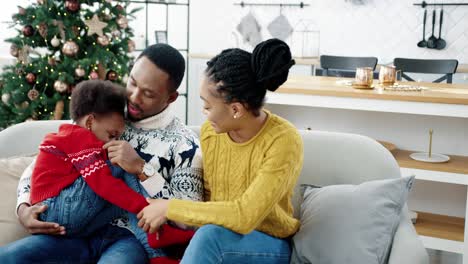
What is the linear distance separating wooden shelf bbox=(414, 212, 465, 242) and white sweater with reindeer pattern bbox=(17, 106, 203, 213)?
5.00ft

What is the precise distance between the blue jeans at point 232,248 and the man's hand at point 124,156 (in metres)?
0.30

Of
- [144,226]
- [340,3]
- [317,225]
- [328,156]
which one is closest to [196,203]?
[144,226]

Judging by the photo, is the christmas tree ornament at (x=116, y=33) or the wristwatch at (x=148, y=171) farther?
the christmas tree ornament at (x=116, y=33)

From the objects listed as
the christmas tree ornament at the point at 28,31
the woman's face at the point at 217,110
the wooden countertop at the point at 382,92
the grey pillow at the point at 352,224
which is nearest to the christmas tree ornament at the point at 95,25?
the christmas tree ornament at the point at 28,31

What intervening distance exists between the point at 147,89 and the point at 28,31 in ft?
7.12

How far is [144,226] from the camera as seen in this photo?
5.31 ft

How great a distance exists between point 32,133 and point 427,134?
1.98 meters

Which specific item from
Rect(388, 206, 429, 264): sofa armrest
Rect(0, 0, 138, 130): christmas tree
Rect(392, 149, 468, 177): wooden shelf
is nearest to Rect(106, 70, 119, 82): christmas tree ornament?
Rect(0, 0, 138, 130): christmas tree

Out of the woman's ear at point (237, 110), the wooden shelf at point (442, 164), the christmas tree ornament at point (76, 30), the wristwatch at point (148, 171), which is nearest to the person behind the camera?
the woman's ear at point (237, 110)

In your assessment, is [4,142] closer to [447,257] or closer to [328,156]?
[328,156]

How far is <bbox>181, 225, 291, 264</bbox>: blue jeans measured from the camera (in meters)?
1.52

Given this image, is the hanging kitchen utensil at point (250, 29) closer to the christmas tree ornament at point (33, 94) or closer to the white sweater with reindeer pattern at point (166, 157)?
the christmas tree ornament at point (33, 94)

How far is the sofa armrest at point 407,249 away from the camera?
1564 millimetres

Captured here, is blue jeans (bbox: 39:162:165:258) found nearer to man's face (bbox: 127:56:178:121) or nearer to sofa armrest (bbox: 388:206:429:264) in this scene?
man's face (bbox: 127:56:178:121)
